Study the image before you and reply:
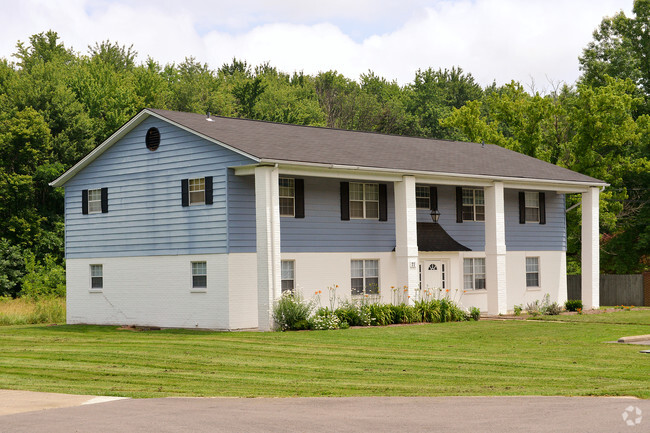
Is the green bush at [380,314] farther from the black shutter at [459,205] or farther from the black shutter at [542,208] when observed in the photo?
the black shutter at [542,208]

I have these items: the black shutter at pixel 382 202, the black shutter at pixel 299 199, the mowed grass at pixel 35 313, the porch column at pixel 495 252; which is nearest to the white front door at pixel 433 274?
the porch column at pixel 495 252

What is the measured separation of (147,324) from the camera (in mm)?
32312

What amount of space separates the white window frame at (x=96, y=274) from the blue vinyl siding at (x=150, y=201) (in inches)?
17.3

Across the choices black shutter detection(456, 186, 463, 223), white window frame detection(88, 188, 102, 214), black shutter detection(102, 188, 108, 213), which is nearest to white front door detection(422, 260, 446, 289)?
black shutter detection(456, 186, 463, 223)

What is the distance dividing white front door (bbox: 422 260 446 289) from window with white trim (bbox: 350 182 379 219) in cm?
328

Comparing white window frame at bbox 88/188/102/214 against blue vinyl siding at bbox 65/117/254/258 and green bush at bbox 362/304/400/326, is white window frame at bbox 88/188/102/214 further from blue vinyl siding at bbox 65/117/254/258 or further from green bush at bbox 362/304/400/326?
green bush at bbox 362/304/400/326

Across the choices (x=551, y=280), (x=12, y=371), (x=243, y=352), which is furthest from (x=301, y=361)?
(x=551, y=280)

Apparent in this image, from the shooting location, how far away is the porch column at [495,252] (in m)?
35.6

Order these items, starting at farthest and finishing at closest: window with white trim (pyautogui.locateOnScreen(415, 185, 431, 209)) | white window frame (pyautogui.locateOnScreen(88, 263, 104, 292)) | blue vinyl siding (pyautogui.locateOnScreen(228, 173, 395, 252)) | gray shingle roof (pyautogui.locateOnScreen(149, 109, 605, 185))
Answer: window with white trim (pyautogui.locateOnScreen(415, 185, 431, 209)) < white window frame (pyautogui.locateOnScreen(88, 263, 104, 292)) < gray shingle roof (pyautogui.locateOnScreen(149, 109, 605, 185)) < blue vinyl siding (pyautogui.locateOnScreen(228, 173, 395, 252))

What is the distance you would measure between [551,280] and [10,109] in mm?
34359

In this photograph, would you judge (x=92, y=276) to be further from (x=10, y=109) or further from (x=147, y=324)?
(x=10, y=109)

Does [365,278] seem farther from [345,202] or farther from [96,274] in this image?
[96,274]

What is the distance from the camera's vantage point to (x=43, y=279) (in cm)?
4750

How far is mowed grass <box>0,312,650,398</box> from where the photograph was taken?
50.1 feet
